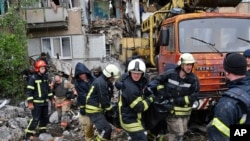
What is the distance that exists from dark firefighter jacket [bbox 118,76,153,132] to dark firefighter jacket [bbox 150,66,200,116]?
1.64 ft

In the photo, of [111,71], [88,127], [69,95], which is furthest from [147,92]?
[69,95]

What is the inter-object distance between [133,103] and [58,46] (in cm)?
1153

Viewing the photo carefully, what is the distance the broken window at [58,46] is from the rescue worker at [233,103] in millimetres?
13211

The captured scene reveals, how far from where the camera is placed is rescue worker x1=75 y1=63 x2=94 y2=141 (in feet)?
19.7

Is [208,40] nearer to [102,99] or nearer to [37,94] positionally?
[102,99]

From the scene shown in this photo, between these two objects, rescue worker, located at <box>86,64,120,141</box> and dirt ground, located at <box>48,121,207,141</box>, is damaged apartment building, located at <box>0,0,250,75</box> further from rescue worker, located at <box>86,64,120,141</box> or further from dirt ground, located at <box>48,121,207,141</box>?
rescue worker, located at <box>86,64,120,141</box>

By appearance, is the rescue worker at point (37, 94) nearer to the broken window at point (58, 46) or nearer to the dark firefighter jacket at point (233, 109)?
the dark firefighter jacket at point (233, 109)

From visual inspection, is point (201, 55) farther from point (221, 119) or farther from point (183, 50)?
point (221, 119)

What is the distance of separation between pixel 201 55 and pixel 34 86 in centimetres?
354

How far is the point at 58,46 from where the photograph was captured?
15258 millimetres

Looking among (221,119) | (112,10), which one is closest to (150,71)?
(221,119)

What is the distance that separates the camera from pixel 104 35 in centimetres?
1602

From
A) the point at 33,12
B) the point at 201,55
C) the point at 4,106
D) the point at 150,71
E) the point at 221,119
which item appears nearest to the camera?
the point at 221,119

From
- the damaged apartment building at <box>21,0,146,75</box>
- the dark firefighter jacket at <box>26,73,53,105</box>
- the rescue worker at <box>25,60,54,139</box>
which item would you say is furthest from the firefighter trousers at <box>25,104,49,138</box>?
the damaged apartment building at <box>21,0,146,75</box>
